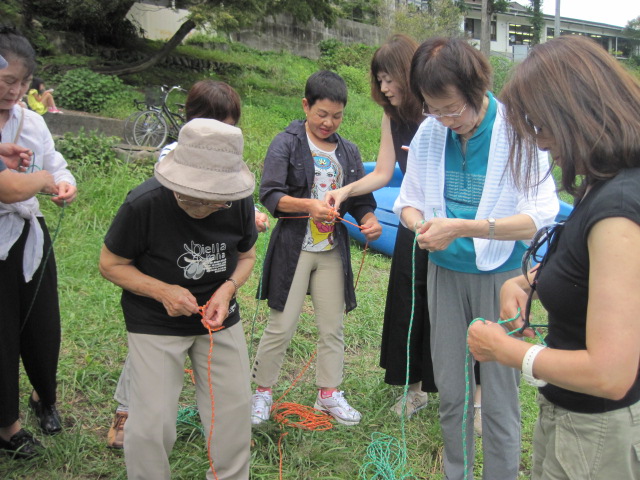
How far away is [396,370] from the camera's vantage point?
3.37 metres

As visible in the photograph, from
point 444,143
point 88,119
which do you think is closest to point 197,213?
point 444,143

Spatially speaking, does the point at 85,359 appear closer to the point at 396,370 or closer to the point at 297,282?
the point at 297,282

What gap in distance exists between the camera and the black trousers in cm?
266

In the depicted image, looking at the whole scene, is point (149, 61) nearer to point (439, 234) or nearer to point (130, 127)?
point (130, 127)

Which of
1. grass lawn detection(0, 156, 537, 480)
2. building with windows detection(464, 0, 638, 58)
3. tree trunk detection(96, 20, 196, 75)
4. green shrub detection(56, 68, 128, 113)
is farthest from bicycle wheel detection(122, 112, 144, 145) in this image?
building with windows detection(464, 0, 638, 58)

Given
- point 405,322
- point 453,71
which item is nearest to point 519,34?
point 405,322

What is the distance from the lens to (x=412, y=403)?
345 cm

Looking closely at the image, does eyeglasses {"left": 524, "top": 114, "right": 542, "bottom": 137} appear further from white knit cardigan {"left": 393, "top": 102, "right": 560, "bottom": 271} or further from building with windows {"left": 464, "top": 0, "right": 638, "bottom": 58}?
building with windows {"left": 464, "top": 0, "right": 638, "bottom": 58}

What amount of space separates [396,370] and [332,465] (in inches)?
26.0

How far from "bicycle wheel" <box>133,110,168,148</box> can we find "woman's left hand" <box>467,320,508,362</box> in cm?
746

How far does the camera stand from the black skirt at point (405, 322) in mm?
3168

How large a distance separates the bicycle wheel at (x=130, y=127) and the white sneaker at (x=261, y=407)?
235 inches

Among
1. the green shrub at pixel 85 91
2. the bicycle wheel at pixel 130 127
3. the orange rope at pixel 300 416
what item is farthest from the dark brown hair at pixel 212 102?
the green shrub at pixel 85 91

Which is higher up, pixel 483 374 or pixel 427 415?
pixel 483 374
